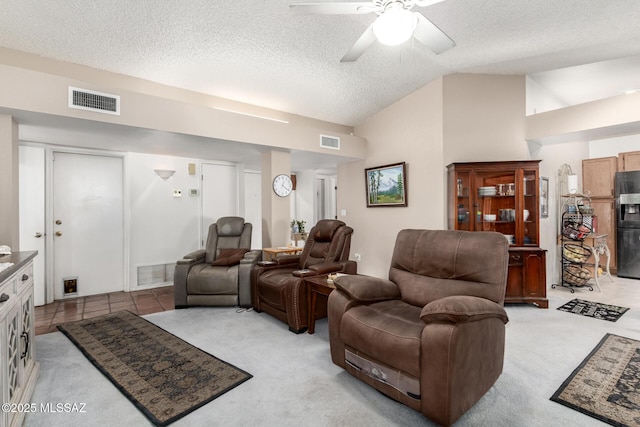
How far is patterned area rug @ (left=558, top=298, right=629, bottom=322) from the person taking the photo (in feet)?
11.3

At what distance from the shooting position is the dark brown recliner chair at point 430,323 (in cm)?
161

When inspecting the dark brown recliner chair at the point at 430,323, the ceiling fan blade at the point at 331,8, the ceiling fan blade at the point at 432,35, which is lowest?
the dark brown recliner chair at the point at 430,323

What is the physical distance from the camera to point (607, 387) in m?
2.06

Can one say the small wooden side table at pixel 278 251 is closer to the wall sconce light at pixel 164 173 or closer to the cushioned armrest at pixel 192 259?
the cushioned armrest at pixel 192 259

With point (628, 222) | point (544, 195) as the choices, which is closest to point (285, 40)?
point (544, 195)

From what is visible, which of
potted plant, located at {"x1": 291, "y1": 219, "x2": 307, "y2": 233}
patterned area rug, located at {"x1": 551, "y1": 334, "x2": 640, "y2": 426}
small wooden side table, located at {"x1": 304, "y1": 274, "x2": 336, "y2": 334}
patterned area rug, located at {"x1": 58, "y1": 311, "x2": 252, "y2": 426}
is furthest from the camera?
potted plant, located at {"x1": 291, "y1": 219, "x2": 307, "y2": 233}

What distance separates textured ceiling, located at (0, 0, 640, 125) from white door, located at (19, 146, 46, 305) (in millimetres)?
1510

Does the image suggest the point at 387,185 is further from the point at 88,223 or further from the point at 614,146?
the point at 88,223

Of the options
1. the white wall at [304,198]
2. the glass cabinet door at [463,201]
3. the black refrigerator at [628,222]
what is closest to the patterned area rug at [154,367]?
the glass cabinet door at [463,201]

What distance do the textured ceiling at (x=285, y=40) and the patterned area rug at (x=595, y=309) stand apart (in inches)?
115

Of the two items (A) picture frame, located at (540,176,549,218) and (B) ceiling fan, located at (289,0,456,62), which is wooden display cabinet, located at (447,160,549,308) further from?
(B) ceiling fan, located at (289,0,456,62)

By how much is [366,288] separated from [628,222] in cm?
583

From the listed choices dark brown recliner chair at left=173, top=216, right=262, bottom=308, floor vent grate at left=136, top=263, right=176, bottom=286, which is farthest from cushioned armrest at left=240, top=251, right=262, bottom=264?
floor vent grate at left=136, top=263, right=176, bottom=286

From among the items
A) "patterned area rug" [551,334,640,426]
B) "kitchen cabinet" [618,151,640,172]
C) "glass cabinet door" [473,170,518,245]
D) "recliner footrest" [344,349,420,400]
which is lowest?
"patterned area rug" [551,334,640,426]
